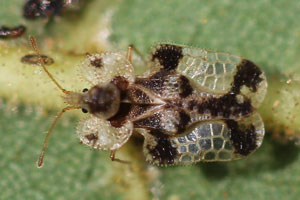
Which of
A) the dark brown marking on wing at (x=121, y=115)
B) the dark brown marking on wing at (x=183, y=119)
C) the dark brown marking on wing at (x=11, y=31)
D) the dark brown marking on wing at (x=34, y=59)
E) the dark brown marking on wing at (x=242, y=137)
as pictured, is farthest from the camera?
the dark brown marking on wing at (x=11, y=31)

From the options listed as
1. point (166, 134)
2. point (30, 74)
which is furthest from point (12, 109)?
point (166, 134)

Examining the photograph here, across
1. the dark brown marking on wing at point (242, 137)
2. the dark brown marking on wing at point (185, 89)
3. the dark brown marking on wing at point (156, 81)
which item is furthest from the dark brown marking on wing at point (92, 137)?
the dark brown marking on wing at point (242, 137)

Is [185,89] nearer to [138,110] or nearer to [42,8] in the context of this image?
[138,110]

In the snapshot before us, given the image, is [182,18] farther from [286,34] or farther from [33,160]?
[33,160]

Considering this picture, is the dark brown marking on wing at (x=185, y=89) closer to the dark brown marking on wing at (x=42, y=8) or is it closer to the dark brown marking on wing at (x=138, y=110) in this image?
the dark brown marking on wing at (x=138, y=110)

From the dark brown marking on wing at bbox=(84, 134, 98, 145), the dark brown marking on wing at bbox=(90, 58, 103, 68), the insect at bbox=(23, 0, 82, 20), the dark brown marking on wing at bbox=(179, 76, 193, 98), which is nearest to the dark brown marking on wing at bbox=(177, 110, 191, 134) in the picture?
the dark brown marking on wing at bbox=(179, 76, 193, 98)

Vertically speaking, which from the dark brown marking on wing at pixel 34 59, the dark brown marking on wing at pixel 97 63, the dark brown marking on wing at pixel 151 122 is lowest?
the dark brown marking on wing at pixel 151 122

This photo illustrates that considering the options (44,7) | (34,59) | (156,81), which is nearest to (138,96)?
(156,81)
